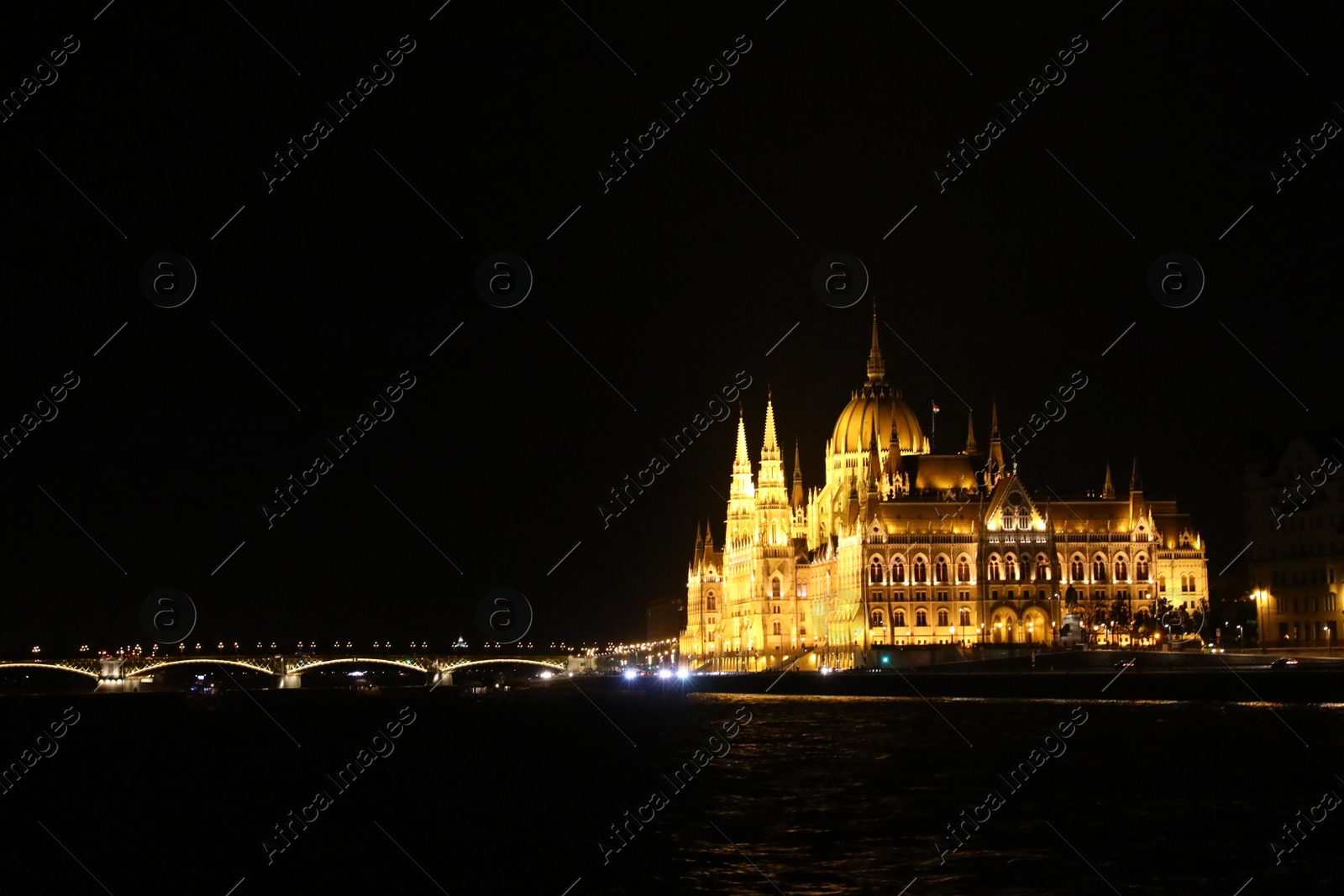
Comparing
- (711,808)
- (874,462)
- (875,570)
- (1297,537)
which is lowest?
(711,808)

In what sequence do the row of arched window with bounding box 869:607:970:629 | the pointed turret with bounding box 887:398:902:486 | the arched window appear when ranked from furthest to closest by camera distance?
the pointed turret with bounding box 887:398:902:486
the arched window
the row of arched window with bounding box 869:607:970:629

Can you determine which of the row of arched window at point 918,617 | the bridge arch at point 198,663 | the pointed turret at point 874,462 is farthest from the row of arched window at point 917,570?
the bridge arch at point 198,663

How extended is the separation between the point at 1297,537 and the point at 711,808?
89.7 meters

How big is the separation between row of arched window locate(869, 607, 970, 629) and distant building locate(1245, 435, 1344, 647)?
2803 cm

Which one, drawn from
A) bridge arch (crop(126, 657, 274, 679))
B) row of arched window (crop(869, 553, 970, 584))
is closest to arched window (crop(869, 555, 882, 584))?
row of arched window (crop(869, 553, 970, 584))

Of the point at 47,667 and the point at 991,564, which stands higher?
the point at 991,564

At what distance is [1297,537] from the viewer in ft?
449

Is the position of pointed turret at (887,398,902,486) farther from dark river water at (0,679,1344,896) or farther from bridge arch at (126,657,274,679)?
dark river water at (0,679,1344,896)

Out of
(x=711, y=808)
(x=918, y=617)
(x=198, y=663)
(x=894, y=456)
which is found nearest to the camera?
(x=711, y=808)

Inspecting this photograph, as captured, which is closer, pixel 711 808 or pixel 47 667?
pixel 711 808

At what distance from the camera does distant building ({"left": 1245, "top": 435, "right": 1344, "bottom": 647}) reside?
13112 cm

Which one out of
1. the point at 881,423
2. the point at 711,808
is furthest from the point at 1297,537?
the point at 711,808

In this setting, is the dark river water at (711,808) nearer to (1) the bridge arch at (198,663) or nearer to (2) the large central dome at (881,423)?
(1) the bridge arch at (198,663)

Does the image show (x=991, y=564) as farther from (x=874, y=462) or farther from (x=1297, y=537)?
(x=1297, y=537)
